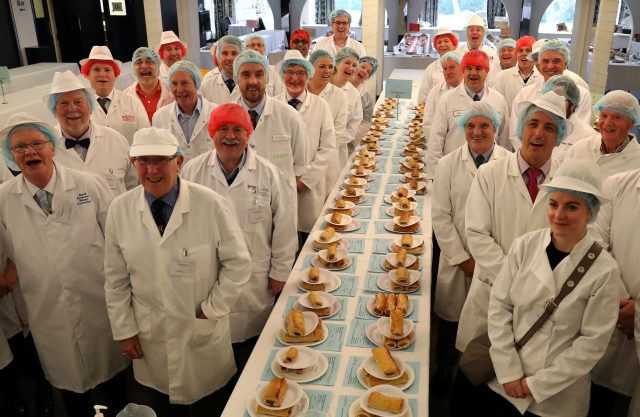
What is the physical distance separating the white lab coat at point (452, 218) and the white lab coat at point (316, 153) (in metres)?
1.23

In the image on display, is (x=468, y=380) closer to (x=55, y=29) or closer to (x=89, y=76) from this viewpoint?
(x=89, y=76)

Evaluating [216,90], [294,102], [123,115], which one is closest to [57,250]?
[123,115]

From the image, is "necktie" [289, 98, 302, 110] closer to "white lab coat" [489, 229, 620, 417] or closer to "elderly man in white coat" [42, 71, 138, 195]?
"elderly man in white coat" [42, 71, 138, 195]

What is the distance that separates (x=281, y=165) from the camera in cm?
347

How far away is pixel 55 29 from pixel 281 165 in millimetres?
7689

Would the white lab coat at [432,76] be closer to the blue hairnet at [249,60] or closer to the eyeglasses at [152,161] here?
the blue hairnet at [249,60]

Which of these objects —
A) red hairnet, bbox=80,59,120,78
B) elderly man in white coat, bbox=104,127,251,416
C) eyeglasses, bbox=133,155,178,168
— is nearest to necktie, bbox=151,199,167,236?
elderly man in white coat, bbox=104,127,251,416

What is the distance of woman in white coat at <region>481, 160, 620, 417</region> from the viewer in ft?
5.67

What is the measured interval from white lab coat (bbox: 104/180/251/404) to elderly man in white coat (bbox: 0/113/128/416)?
0.26m

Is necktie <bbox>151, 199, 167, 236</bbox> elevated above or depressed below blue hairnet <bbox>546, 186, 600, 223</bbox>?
below

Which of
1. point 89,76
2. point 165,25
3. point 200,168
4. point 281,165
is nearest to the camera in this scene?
point 200,168

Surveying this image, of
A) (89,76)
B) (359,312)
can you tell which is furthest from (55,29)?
(359,312)

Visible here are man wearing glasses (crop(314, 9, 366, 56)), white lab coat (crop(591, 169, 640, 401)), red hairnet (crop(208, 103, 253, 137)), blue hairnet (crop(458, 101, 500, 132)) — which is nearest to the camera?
white lab coat (crop(591, 169, 640, 401))

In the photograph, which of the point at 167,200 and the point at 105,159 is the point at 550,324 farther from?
the point at 105,159
